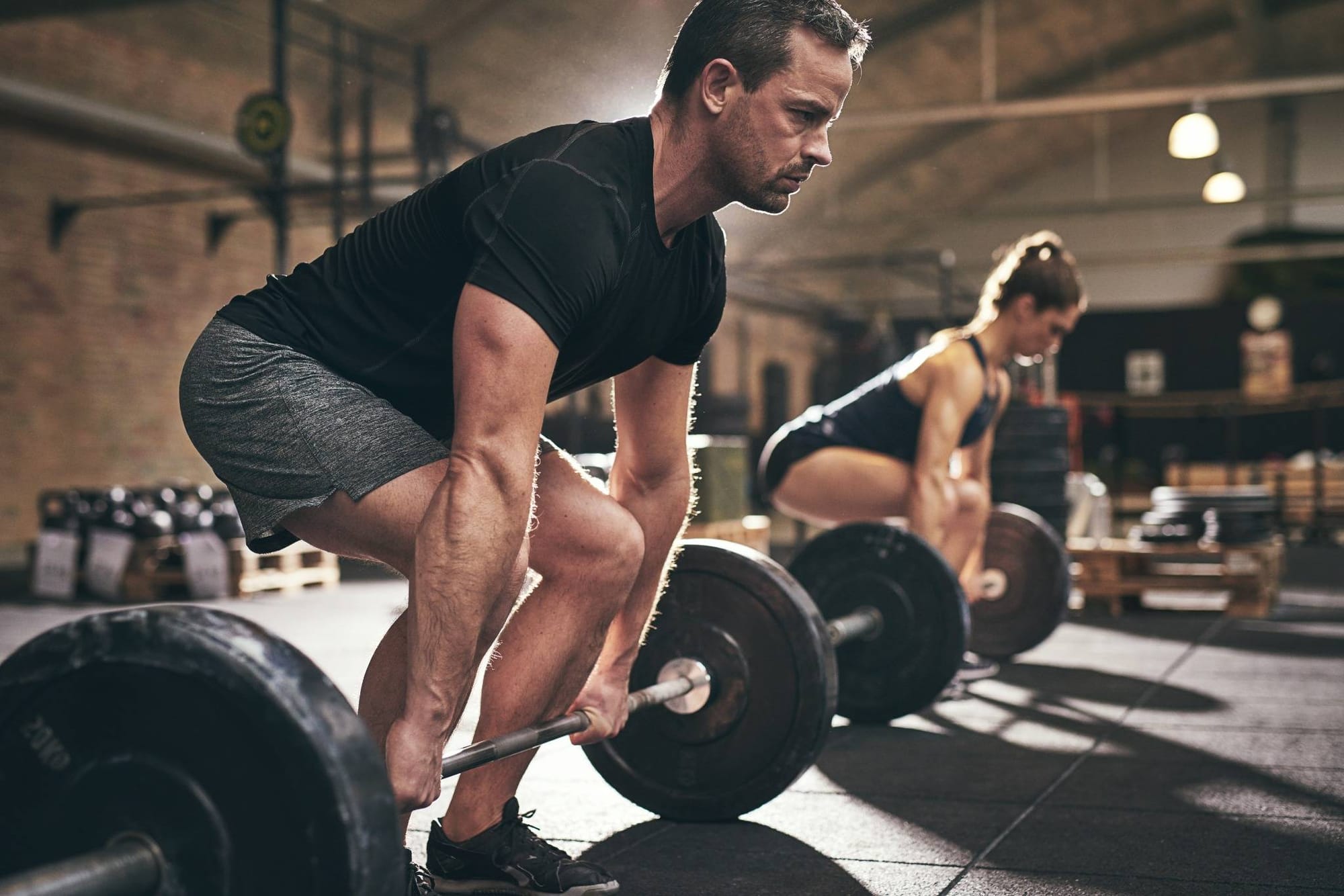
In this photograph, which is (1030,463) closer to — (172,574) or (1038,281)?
(1038,281)

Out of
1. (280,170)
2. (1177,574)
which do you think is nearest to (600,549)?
(1177,574)

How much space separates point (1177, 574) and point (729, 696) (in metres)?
3.47

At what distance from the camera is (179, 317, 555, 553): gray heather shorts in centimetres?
126

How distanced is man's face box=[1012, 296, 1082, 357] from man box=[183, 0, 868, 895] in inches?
→ 65.9

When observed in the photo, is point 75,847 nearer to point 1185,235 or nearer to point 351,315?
point 351,315

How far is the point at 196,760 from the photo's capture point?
37.8 inches

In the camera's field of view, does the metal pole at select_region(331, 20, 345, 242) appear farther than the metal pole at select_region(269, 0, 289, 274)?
Yes

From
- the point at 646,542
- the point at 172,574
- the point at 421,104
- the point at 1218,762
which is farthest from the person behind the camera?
the point at 421,104

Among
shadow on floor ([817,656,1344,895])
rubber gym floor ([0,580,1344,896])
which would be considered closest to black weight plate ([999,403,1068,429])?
rubber gym floor ([0,580,1344,896])

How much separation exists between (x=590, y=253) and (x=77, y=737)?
600 mm

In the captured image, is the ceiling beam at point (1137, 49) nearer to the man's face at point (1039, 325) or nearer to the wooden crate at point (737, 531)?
the wooden crate at point (737, 531)

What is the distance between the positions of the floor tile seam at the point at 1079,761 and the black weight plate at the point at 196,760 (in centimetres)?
85

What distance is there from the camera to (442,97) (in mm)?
8773

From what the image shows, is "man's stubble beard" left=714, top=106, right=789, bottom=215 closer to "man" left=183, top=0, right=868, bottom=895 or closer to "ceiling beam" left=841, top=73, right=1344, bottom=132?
"man" left=183, top=0, right=868, bottom=895
